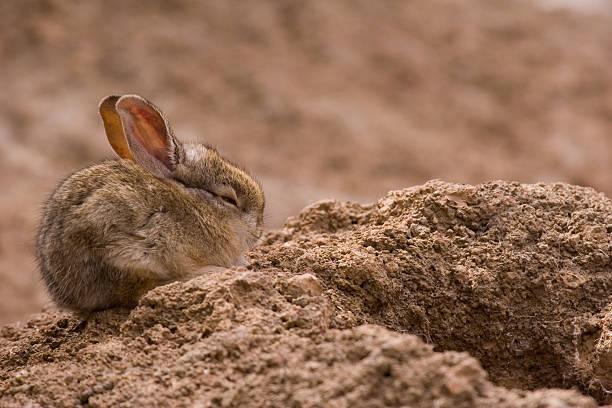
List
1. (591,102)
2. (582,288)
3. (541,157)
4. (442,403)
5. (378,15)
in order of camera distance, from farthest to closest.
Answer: (378,15)
(591,102)
(541,157)
(582,288)
(442,403)

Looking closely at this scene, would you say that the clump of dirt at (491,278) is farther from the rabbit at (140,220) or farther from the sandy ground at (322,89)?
the sandy ground at (322,89)

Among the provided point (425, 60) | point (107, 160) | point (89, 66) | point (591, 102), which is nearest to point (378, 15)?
point (425, 60)

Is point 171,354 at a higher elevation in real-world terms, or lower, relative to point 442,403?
higher

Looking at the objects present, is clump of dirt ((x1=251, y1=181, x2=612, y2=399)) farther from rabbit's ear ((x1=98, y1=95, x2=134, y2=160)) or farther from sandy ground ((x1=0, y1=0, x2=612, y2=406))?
sandy ground ((x1=0, y1=0, x2=612, y2=406))

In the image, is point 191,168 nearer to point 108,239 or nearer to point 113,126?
point 113,126

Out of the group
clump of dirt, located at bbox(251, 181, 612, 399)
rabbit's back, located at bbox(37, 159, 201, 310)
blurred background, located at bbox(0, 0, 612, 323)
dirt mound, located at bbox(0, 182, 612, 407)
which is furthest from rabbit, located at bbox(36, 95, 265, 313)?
blurred background, located at bbox(0, 0, 612, 323)

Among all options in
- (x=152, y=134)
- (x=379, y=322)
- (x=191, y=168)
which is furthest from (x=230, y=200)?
(x=379, y=322)

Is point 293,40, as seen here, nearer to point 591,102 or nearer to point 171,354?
point 591,102

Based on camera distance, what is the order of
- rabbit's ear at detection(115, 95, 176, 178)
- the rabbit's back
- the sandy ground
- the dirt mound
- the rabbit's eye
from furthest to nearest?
the sandy ground < the rabbit's eye < rabbit's ear at detection(115, 95, 176, 178) < the rabbit's back < the dirt mound
